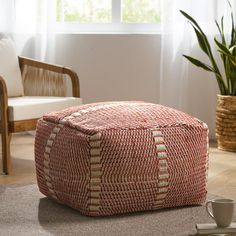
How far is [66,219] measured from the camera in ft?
10.7

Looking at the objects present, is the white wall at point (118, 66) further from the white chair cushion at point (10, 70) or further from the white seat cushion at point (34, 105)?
the white seat cushion at point (34, 105)

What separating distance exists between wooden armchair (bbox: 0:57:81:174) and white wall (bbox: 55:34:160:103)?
80 centimetres

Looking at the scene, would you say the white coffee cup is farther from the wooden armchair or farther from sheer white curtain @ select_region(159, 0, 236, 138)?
sheer white curtain @ select_region(159, 0, 236, 138)

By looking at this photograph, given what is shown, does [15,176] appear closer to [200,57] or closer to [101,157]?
[101,157]

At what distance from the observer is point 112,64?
18.8ft

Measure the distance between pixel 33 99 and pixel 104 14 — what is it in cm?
146

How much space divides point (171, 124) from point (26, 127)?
1.22m

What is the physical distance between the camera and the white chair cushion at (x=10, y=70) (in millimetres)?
4828

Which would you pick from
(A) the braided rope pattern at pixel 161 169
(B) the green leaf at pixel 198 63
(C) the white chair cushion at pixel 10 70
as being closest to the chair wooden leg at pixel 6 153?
(C) the white chair cushion at pixel 10 70

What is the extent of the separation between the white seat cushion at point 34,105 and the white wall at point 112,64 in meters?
1.06

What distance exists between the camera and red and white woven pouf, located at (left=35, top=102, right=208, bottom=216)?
3.21 m

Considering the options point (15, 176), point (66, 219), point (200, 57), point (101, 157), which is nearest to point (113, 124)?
point (101, 157)

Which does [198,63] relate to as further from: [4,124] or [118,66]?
[4,124]

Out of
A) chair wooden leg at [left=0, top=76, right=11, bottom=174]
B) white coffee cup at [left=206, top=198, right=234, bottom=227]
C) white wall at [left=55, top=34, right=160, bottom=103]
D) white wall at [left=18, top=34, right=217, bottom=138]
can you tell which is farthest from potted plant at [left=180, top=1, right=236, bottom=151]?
white coffee cup at [left=206, top=198, right=234, bottom=227]
